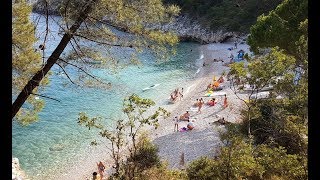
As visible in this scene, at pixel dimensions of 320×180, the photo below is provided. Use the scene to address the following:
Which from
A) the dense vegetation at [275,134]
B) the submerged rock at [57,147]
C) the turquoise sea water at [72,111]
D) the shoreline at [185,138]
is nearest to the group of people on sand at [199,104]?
the shoreline at [185,138]

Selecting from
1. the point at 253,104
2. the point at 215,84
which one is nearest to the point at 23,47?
the point at 253,104

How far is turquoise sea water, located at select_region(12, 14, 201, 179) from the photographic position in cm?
1803

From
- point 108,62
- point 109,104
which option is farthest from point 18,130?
point 108,62

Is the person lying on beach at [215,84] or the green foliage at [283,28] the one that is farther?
the person lying on beach at [215,84]

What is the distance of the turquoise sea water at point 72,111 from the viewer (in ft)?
59.2

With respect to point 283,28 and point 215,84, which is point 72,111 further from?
point 283,28

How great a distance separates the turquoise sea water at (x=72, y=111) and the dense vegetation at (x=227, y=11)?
40.0ft

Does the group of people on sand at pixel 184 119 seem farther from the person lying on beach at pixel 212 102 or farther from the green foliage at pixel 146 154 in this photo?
the green foliage at pixel 146 154

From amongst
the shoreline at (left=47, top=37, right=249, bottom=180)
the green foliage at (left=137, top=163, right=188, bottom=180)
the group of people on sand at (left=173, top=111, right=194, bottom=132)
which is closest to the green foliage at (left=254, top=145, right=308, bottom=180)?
the green foliage at (left=137, top=163, right=188, bottom=180)

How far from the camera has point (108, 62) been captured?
6250 mm

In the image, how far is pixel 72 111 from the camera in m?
24.2

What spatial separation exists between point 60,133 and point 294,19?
1425 cm

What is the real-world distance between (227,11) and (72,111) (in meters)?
31.1
